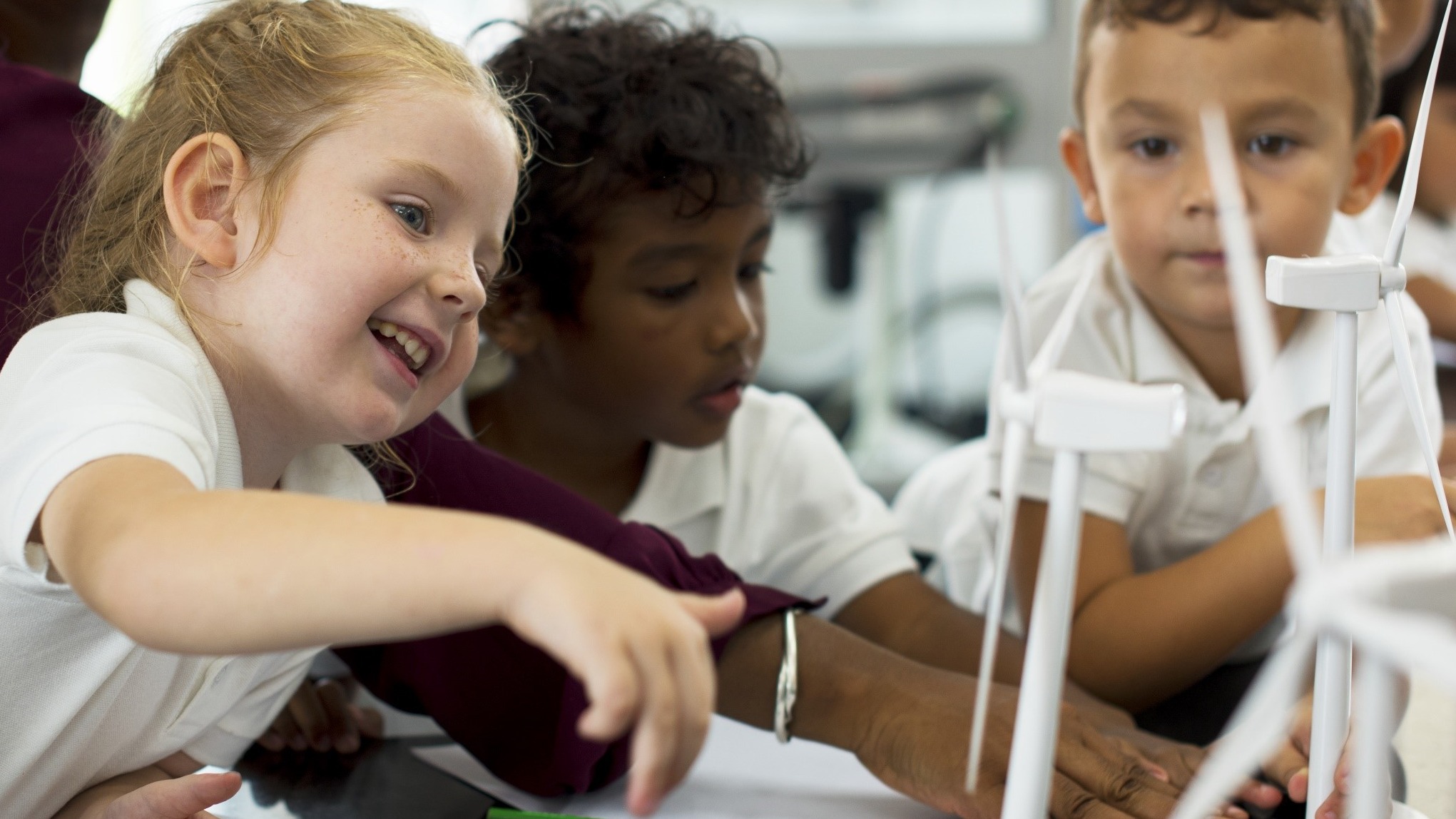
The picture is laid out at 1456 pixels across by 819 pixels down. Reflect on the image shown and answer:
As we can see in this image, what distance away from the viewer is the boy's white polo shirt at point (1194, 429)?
71 centimetres

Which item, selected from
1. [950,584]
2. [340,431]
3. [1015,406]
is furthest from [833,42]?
[1015,406]

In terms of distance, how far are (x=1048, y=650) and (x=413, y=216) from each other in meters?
0.28

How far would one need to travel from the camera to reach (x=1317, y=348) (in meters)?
0.73

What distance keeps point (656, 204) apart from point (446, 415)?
0.17 metres

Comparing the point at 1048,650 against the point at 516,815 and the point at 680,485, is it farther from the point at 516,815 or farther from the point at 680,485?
the point at 680,485

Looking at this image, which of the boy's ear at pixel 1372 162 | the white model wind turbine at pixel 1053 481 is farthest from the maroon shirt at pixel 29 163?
the boy's ear at pixel 1372 162

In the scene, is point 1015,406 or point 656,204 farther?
point 656,204

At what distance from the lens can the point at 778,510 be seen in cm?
79

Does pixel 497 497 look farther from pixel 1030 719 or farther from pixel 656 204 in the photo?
pixel 1030 719

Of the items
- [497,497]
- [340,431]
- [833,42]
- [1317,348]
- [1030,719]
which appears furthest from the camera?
[833,42]

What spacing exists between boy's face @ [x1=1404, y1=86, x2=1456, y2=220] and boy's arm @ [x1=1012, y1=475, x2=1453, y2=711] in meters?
0.76

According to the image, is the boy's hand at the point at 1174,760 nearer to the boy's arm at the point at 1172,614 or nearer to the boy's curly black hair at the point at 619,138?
the boy's arm at the point at 1172,614

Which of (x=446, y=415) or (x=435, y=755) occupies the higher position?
(x=446, y=415)

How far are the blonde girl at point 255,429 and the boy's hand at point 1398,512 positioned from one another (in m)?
0.42
